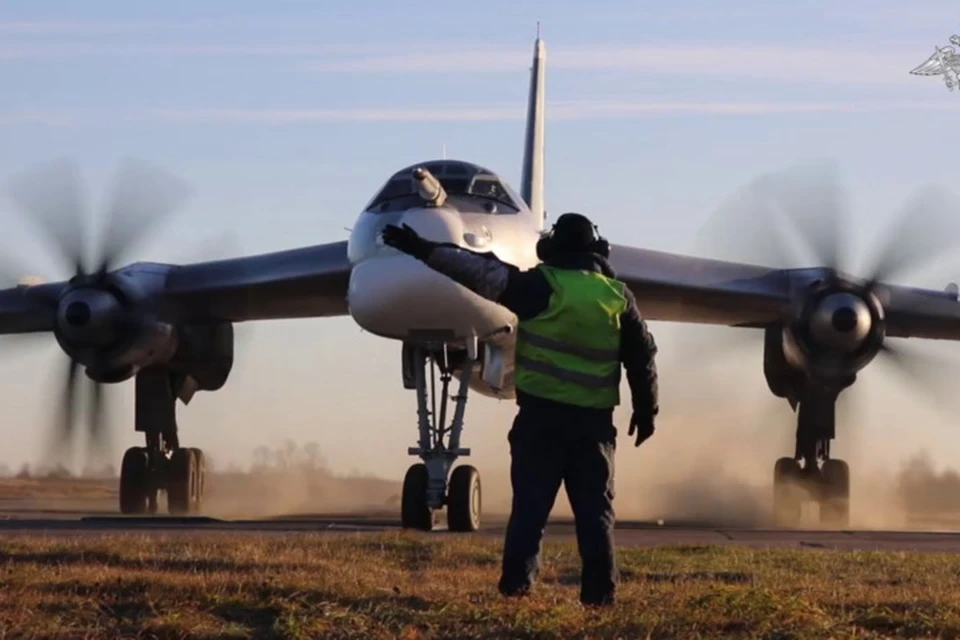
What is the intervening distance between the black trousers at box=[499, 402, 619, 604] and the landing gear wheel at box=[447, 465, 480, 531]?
9.35m

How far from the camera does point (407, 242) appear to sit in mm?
9828

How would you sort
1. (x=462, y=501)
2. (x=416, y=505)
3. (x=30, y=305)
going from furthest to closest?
(x=30, y=305)
(x=416, y=505)
(x=462, y=501)

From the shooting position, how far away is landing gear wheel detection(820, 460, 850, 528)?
2656cm

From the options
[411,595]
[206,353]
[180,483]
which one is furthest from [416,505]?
[411,595]

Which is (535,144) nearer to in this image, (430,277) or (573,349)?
(430,277)

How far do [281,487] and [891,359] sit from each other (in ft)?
47.8

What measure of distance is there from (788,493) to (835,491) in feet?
2.15

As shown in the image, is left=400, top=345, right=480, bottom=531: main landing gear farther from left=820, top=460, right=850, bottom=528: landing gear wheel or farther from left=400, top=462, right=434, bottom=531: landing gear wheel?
left=820, top=460, right=850, bottom=528: landing gear wheel

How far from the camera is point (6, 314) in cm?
2630

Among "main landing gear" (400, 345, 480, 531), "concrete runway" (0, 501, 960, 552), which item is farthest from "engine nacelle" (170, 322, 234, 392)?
"main landing gear" (400, 345, 480, 531)

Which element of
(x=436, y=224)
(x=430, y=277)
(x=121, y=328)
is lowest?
(x=430, y=277)

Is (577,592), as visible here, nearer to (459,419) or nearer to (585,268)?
(585,268)

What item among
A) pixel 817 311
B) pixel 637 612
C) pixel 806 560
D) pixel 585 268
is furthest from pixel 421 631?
pixel 817 311

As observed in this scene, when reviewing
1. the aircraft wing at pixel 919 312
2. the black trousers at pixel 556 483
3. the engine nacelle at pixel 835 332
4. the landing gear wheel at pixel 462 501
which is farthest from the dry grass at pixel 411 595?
the aircraft wing at pixel 919 312
